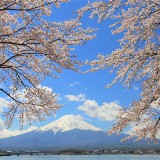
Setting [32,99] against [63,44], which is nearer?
[63,44]

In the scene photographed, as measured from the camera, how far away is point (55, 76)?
14.1 m

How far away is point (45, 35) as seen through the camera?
12.2m

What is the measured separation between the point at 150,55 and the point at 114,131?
2.87 m

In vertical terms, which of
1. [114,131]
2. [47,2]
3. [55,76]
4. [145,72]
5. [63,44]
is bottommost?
[114,131]

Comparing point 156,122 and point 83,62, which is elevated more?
point 83,62

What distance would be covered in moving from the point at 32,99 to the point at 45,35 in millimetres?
3554

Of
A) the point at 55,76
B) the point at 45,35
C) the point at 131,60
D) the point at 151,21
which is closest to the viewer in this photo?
the point at 151,21

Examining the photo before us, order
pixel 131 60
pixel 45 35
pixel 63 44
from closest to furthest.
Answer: pixel 131 60
pixel 45 35
pixel 63 44

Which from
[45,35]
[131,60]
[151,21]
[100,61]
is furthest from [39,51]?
[151,21]

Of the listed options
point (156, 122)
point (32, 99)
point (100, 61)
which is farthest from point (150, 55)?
point (32, 99)

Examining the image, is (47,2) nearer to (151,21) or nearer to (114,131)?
(151,21)

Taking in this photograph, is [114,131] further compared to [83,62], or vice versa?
[83,62]

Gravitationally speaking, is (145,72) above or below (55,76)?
below

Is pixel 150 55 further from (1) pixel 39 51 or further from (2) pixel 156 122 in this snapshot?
(1) pixel 39 51
